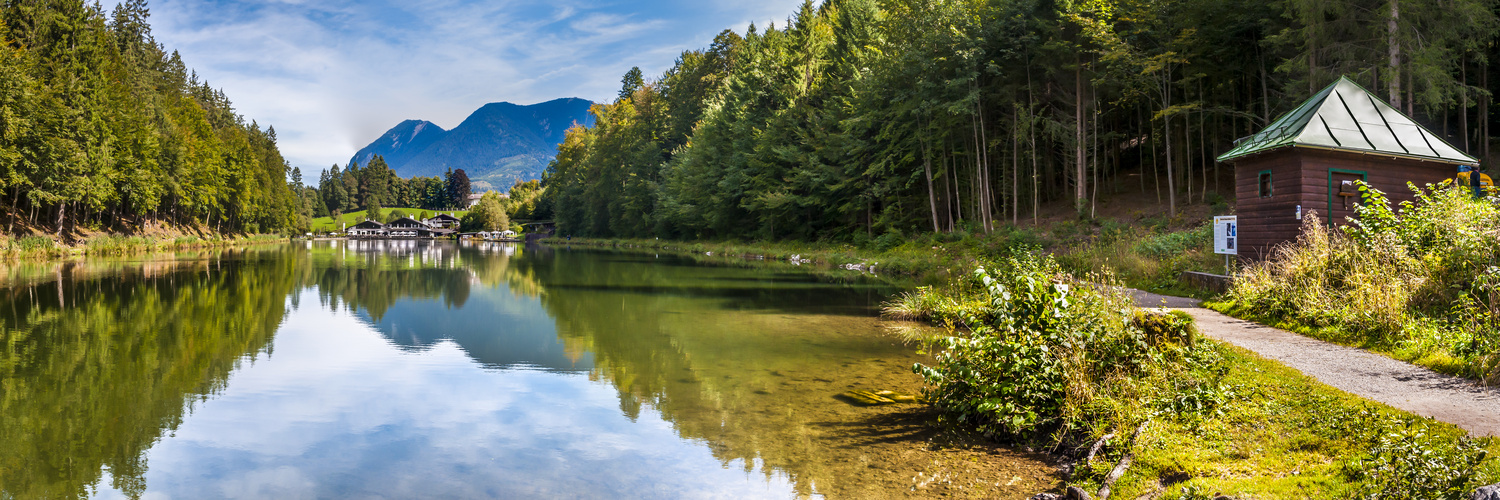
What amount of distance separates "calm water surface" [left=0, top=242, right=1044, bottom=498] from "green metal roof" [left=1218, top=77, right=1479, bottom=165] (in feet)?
27.3

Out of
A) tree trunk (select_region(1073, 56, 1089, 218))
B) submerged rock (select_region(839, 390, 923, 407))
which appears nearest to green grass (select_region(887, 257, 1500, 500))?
submerged rock (select_region(839, 390, 923, 407))

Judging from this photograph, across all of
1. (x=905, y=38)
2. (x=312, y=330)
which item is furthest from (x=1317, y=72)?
(x=312, y=330)

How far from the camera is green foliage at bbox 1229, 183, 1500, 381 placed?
7.21 m

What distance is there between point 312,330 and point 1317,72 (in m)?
24.5

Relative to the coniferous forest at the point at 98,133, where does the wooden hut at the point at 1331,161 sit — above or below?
below

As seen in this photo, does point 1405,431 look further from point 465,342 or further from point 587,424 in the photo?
point 465,342

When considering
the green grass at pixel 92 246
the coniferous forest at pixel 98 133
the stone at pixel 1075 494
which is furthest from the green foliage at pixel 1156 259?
the coniferous forest at pixel 98 133

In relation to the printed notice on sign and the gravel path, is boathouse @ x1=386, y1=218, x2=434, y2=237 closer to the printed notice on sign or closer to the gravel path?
the printed notice on sign

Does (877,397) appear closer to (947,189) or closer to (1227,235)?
(1227,235)

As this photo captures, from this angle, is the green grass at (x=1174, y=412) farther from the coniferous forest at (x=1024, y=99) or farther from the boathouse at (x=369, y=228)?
the boathouse at (x=369, y=228)

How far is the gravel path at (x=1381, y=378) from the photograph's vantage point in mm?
5284

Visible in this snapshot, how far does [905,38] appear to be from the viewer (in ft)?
105

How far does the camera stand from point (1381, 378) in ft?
21.2

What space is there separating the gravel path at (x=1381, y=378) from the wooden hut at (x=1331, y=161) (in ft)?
18.1
